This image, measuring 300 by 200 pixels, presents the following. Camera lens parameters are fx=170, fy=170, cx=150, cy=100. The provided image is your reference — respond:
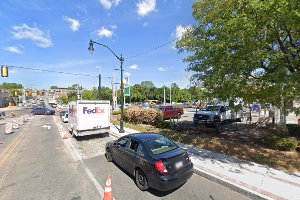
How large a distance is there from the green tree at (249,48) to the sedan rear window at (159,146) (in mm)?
3303

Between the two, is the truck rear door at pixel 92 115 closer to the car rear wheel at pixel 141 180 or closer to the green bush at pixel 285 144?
the car rear wheel at pixel 141 180

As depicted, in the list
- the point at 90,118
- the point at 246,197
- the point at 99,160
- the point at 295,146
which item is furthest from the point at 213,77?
the point at 90,118

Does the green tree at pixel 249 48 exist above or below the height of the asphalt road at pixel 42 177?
above

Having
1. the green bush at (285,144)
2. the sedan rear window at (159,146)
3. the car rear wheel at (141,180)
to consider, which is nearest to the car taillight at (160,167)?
the sedan rear window at (159,146)

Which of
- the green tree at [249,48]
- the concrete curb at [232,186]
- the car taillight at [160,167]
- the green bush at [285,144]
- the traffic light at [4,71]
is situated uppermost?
the traffic light at [4,71]

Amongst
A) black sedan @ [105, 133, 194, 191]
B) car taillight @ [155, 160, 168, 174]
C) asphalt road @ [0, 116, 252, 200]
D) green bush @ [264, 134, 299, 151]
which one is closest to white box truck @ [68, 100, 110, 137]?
asphalt road @ [0, 116, 252, 200]

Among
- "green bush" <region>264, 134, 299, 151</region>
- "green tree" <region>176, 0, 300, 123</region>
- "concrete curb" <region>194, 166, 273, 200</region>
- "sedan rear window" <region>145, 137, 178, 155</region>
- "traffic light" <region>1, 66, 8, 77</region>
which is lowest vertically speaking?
"concrete curb" <region>194, 166, 273, 200</region>

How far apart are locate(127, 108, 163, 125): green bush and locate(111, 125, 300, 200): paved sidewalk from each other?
340 inches

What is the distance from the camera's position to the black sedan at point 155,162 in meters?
4.54

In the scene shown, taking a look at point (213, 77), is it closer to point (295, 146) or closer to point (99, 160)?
point (295, 146)

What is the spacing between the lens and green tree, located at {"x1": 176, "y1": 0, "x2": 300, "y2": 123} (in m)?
4.93

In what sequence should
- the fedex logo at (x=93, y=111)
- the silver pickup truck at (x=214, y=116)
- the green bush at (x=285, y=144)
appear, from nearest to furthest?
the green bush at (x=285, y=144), the fedex logo at (x=93, y=111), the silver pickup truck at (x=214, y=116)

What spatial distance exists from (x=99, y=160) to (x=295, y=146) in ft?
28.7

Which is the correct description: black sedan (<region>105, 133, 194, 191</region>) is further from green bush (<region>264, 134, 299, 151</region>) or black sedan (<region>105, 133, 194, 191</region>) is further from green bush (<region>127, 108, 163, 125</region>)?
green bush (<region>127, 108, 163, 125</region>)
